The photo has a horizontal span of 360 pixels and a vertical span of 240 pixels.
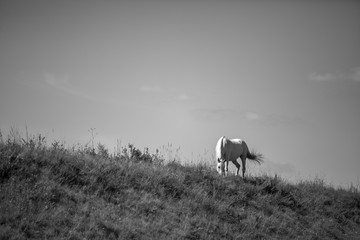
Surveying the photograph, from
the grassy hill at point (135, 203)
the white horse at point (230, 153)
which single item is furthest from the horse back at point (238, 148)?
the grassy hill at point (135, 203)

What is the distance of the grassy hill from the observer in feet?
21.8

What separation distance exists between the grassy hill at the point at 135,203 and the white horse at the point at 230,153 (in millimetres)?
893

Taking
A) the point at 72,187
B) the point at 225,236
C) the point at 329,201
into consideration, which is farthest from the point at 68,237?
the point at 329,201

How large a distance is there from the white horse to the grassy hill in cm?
89

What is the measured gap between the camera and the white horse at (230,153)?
44.1 feet

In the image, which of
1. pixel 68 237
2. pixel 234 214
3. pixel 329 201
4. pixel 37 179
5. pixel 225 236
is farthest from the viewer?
pixel 329 201

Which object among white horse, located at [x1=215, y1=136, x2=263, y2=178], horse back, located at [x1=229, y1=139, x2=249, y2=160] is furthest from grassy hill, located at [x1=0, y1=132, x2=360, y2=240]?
horse back, located at [x1=229, y1=139, x2=249, y2=160]

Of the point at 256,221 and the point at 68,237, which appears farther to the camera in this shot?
the point at 256,221

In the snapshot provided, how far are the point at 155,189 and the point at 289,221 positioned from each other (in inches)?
201

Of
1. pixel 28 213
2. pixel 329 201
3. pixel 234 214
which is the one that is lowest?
pixel 329 201

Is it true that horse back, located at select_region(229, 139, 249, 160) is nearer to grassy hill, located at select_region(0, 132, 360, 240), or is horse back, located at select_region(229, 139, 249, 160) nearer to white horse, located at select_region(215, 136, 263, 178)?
white horse, located at select_region(215, 136, 263, 178)

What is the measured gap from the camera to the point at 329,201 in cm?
1453

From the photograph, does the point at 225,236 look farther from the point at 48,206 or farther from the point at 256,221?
the point at 48,206

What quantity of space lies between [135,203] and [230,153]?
287 inches
